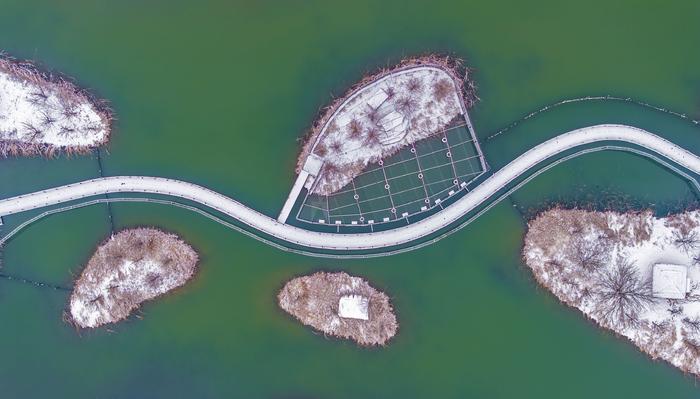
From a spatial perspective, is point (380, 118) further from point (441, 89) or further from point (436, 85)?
point (441, 89)

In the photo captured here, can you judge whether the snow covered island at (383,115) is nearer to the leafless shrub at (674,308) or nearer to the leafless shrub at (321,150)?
the leafless shrub at (321,150)

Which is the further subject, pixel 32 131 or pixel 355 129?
pixel 32 131

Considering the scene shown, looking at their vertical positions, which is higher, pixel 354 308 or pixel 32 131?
pixel 32 131

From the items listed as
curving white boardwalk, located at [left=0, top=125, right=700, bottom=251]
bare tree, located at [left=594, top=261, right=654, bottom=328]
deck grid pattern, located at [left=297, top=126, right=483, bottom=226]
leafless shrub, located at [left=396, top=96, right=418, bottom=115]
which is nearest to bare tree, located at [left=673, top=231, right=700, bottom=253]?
bare tree, located at [left=594, top=261, right=654, bottom=328]

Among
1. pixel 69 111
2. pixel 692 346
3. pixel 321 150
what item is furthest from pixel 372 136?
pixel 692 346

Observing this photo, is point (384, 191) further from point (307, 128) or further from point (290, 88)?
point (290, 88)

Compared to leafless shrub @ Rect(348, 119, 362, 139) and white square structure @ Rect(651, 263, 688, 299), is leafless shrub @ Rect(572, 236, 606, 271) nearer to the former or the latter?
white square structure @ Rect(651, 263, 688, 299)

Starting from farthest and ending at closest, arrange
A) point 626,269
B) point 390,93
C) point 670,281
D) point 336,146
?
point 336,146, point 390,93, point 626,269, point 670,281
